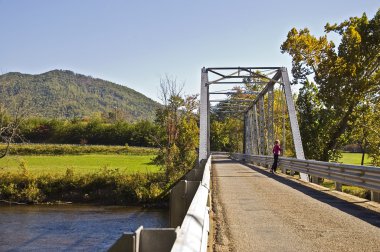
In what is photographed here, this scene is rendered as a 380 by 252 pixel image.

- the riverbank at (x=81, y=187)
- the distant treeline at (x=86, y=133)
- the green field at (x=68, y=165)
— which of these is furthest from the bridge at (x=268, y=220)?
the distant treeline at (x=86, y=133)

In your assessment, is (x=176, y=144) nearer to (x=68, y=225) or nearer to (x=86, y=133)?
(x=68, y=225)

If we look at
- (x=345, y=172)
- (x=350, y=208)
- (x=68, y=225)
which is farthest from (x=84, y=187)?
(x=350, y=208)

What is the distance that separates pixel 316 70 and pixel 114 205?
716 inches

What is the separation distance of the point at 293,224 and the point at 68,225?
21805mm

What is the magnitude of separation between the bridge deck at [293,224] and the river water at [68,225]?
39.5ft

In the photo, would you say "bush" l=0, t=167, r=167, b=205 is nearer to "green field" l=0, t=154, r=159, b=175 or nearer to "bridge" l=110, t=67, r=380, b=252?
"green field" l=0, t=154, r=159, b=175

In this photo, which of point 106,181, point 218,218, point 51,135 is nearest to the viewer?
point 218,218

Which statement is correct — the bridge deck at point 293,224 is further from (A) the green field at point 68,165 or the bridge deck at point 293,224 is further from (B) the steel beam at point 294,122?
(A) the green field at point 68,165

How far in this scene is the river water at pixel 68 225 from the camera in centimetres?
2152

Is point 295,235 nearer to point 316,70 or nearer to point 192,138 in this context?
point 316,70

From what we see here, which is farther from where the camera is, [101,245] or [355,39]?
→ [355,39]

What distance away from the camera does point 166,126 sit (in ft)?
136

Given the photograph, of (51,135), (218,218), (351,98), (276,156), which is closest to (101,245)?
(276,156)

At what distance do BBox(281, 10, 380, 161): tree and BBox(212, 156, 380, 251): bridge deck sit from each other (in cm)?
2058
